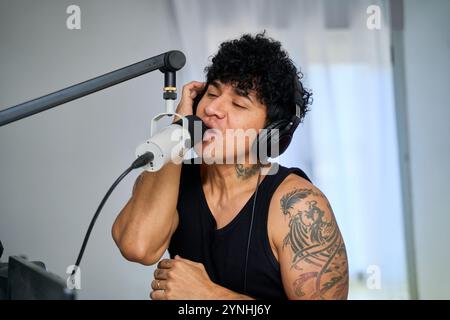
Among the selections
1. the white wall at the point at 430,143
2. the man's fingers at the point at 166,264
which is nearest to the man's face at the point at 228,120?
the man's fingers at the point at 166,264

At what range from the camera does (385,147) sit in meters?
2.35

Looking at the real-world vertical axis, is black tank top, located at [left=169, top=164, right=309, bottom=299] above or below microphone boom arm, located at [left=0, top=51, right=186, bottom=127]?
below

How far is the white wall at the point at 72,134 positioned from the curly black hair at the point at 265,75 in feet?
3.92

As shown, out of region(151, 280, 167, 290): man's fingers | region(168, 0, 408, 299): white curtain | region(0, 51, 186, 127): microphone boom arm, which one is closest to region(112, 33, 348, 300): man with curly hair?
region(151, 280, 167, 290): man's fingers

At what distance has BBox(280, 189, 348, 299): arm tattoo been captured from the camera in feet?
2.94

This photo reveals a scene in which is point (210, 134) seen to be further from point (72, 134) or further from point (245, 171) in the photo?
point (72, 134)

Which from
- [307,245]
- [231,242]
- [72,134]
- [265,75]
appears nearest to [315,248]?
[307,245]

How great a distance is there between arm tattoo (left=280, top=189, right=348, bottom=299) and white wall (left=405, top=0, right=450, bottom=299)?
62.4 inches

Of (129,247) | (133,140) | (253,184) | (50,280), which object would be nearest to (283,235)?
(253,184)

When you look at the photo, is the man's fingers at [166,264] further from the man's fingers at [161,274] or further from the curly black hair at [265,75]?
the curly black hair at [265,75]

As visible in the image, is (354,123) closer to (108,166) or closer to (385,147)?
(385,147)

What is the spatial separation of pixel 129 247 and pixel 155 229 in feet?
0.21

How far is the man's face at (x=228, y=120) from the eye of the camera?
1016 mm

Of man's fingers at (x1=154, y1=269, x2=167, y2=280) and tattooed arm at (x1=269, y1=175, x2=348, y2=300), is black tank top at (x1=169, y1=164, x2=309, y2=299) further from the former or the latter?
man's fingers at (x1=154, y1=269, x2=167, y2=280)
